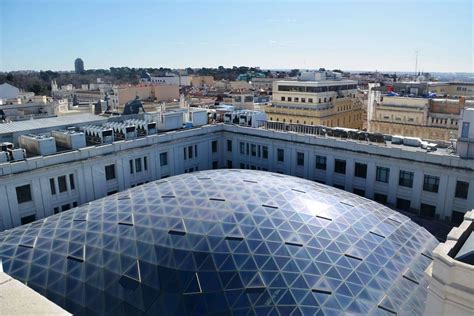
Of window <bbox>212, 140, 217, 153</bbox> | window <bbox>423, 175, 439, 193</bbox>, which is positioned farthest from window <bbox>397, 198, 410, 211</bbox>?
window <bbox>212, 140, 217, 153</bbox>

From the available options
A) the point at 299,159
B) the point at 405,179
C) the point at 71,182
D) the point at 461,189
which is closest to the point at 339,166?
the point at 299,159

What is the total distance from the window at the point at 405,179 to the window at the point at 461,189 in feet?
13.5

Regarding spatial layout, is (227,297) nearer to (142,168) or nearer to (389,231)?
(389,231)

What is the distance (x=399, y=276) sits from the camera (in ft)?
70.3

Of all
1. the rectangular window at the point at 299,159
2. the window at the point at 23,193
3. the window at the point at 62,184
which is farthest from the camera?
the rectangular window at the point at 299,159

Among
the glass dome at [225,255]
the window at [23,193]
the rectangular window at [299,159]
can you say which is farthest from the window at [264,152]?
the window at [23,193]

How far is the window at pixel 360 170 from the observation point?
133 ft

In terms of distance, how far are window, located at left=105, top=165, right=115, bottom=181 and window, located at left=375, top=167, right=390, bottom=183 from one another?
27940 millimetres

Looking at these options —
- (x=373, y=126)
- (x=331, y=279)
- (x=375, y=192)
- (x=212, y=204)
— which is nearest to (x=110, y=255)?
(x=212, y=204)

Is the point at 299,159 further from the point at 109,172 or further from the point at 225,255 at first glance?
the point at 225,255

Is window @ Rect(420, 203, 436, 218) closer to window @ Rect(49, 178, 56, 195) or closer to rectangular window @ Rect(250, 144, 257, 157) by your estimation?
rectangular window @ Rect(250, 144, 257, 157)

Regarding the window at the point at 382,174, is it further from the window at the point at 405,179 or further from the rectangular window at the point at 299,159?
the rectangular window at the point at 299,159

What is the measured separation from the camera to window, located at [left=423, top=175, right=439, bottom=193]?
119ft

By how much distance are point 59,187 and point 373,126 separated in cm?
6020
